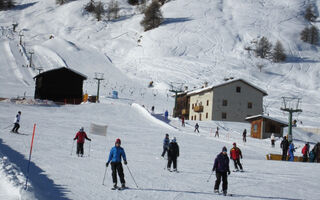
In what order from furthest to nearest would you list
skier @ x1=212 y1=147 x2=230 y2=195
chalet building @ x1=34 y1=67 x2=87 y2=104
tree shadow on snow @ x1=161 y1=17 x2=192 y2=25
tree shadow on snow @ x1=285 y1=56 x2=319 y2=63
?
tree shadow on snow @ x1=161 y1=17 x2=192 y2=25, tree shadow on snow @ x1=285 y1=56 x2=319 y2=63, chalet building @ x1=34 y1=67 x2=87 y2=104, skier @ x1=212 y1=147 x2=230 y2=195

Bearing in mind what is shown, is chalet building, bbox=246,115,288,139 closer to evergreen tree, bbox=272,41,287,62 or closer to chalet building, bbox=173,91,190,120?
chalet building, bbox=173,91,190,120

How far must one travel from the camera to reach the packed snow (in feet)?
40.6

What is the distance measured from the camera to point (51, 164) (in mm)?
14016

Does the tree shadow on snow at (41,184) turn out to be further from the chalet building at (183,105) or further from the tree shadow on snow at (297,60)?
the tree shadow on snow at (297,60)

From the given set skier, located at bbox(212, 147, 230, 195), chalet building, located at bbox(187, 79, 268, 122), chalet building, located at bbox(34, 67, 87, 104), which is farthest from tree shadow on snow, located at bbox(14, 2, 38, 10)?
skier, located at bbox(212, 147, 230, 195)

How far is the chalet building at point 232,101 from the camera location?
54.2 m

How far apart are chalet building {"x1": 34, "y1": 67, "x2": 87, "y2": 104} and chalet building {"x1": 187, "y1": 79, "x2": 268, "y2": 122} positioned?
1762cm

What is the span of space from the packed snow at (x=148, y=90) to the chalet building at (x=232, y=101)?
573 centimetres

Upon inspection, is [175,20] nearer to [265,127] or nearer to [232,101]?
[232,101]

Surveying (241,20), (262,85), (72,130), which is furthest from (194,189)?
(241,20)

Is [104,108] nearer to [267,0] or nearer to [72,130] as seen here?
[72,130]

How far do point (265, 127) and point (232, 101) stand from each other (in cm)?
1211

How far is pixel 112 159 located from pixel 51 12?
A: 500ft

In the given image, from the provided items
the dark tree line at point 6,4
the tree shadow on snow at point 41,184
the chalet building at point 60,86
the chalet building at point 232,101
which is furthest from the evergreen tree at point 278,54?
the dark tree line at point 6,4
